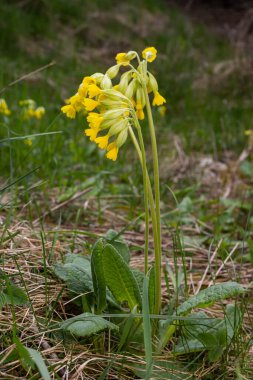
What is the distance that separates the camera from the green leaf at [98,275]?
175 cm

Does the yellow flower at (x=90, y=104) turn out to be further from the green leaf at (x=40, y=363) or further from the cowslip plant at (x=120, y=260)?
the green leaf at (x=40, y=363)

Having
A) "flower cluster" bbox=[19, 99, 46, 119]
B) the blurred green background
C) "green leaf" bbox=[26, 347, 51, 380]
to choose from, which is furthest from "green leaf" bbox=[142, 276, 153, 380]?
"flower cluster" bbox=[19, 99, 46, 119]

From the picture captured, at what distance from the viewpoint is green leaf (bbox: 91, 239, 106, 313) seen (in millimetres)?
1750

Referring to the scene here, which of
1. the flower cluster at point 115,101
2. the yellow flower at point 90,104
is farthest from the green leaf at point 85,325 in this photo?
the yellow flower at point 90,104

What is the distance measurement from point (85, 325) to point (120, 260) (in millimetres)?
244

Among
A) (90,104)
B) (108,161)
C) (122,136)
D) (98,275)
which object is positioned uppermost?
(90,104)

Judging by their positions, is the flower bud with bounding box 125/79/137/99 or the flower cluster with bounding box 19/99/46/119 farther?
the flower cluster with bounding box 19/99/46/119

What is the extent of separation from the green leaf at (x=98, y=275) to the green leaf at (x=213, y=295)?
239 millimetres

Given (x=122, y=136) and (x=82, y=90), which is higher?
(x=82, y=90)

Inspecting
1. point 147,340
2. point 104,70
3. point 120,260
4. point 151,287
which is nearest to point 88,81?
point 120,260

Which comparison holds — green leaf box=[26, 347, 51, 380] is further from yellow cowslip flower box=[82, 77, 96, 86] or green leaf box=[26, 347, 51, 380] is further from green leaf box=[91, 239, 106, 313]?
yellow cowslip flower box=[82, 77, 96, 86]

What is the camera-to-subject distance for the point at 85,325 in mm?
1598

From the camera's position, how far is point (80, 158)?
148 inches

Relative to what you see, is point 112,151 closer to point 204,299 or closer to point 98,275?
point 98,275
